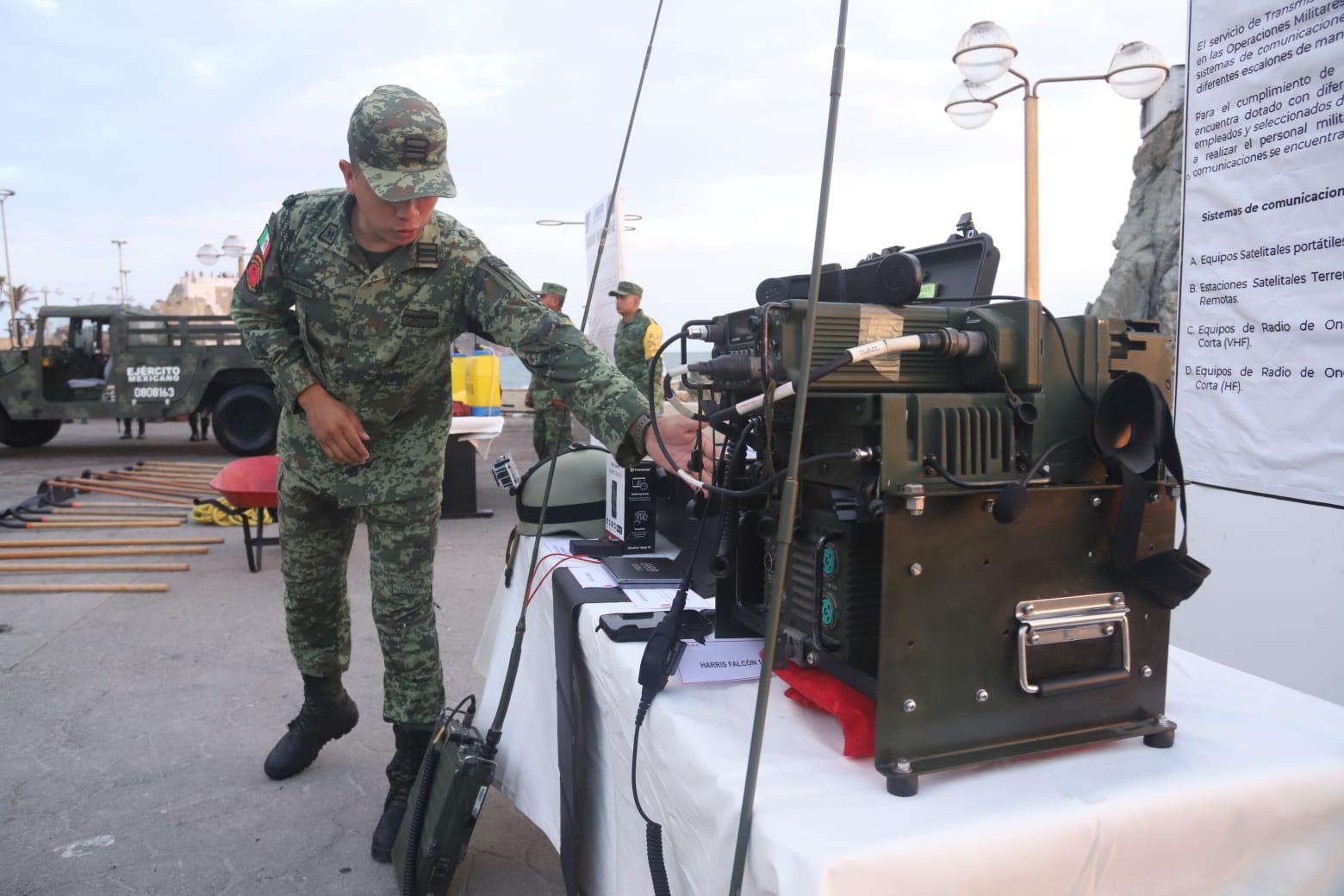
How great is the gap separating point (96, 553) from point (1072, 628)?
5761mm

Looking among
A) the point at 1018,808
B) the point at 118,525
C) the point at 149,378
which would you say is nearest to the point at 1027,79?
the point at 1018,808

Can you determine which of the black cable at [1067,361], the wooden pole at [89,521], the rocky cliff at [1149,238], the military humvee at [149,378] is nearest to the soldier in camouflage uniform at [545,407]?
the wooden pole at [89,521]

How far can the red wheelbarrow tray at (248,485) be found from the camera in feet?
15.5

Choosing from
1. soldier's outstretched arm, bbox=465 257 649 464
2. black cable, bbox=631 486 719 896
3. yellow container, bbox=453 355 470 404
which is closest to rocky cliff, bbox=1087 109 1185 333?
yellow container, bbox=453 355 470 404

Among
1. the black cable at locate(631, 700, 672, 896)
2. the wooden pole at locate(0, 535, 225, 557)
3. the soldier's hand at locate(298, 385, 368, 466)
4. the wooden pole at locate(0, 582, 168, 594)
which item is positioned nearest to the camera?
the black cable at locate(631, 700, 672, 896)

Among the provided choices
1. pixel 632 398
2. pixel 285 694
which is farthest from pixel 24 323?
pixel 632 398

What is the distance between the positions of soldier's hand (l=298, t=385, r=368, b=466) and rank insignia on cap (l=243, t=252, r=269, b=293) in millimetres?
330

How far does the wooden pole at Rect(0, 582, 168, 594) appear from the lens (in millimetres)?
4691

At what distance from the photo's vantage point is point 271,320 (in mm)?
2289

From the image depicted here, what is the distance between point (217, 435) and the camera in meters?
10.6

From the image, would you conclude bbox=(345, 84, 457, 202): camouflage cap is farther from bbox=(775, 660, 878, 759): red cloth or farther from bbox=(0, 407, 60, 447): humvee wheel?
bbox=(0, 407, 60, 447): humvee wheel

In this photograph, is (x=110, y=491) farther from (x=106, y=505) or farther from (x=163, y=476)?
(x=163, y=476)

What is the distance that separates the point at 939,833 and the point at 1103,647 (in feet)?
1.25

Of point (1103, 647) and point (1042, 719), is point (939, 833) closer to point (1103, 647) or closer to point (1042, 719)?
point (1042, 719)
